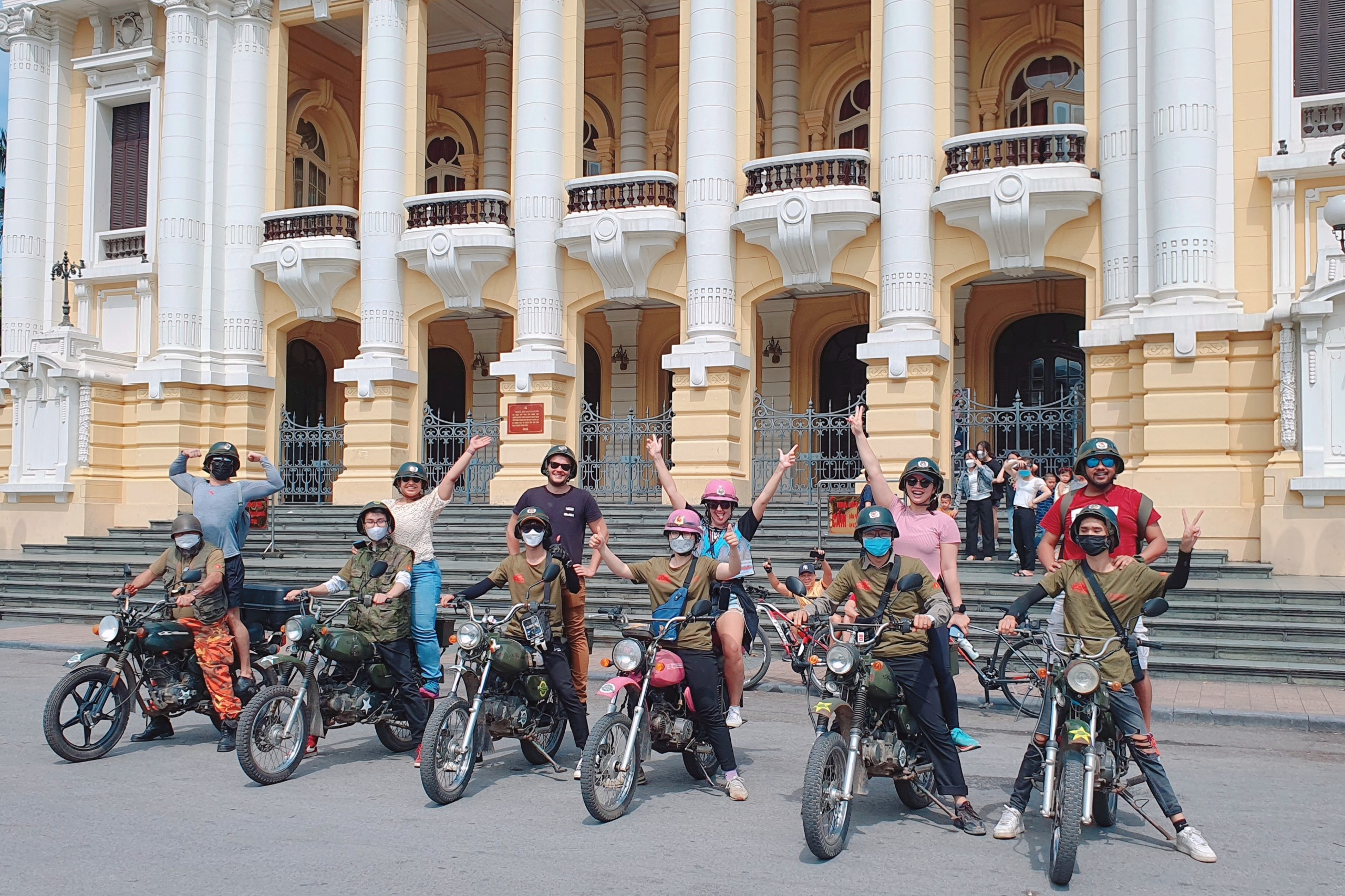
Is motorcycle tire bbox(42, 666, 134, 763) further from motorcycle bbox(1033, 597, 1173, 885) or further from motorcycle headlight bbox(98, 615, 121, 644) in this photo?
motorcycle bbox(1033, 597, 1173, 885)

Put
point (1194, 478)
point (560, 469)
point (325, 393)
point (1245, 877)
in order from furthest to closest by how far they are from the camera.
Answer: point (325, 393) → point (1194, 478) → point (560, 469) → point (1245, 877)

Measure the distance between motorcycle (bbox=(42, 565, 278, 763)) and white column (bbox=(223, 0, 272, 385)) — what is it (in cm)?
1522

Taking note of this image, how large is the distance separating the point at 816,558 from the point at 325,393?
18.5 meters

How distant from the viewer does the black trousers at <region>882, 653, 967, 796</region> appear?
20.1 ft

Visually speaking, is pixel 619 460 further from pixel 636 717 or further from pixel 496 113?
pixel 636 717

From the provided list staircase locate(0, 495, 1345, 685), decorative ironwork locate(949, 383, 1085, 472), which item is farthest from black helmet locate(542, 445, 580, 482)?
decorative ironwork locate(949, 383, 1085, 472)

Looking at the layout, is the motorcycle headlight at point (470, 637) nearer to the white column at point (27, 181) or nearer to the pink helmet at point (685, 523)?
the pink helmet at point (685, 523)

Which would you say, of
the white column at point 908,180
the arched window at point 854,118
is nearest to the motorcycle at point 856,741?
the white column at point 908,180

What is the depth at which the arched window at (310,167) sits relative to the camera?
83.1 feet

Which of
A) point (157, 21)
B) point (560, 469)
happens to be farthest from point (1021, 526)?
point (157, 21)

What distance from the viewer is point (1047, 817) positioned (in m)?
5.40

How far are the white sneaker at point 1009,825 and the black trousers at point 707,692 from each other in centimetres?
157

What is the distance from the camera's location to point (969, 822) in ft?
20.1

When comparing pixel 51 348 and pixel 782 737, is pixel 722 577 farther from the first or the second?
pixel 51 348
